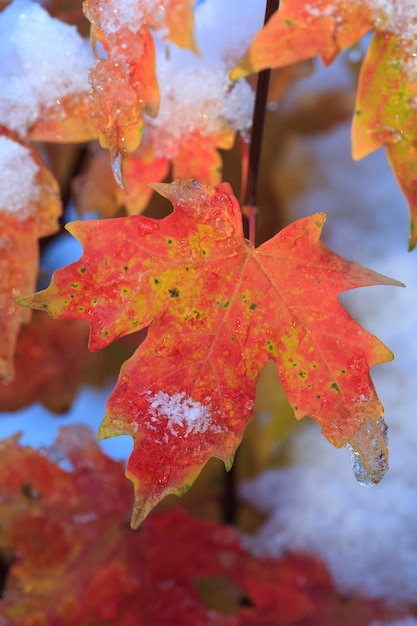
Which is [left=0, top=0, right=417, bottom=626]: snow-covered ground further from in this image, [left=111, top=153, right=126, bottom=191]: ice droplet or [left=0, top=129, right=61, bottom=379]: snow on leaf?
[left=111, top=153, right=126, bottom=191]: ice droplet

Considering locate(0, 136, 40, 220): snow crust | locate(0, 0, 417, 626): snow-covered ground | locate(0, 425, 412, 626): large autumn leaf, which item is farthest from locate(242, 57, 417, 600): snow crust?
locate(0, 136, 40, 220): snow crust

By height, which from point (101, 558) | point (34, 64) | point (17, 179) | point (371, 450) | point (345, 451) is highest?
point (34, 64)

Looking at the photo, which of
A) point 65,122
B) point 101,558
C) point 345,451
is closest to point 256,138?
point 65,122

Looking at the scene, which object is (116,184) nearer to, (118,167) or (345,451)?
(118,167)

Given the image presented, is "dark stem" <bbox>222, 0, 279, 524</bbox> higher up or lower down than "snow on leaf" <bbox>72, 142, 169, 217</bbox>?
higher up

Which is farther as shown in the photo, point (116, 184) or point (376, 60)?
point (116, 184)
